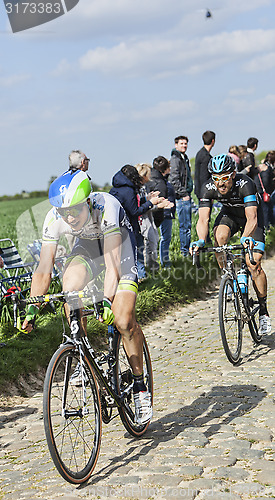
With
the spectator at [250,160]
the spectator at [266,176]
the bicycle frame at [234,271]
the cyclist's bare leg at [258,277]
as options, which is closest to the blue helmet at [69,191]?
the bicycle frame at [234,271]

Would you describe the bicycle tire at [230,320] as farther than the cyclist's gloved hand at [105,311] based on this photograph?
Yes

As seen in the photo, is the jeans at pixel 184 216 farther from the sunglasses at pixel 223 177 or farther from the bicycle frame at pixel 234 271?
the sunglasses at pixel 223 177

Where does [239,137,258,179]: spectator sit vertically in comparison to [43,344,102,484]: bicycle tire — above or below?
above

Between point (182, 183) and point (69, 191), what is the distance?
9.14 metres

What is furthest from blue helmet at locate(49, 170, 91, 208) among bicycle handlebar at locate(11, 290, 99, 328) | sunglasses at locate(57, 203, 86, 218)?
bicycle handlebar at locate(11, 290, 99, 328)

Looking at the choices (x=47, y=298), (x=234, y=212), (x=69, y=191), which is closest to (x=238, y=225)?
(x=234, y=212)

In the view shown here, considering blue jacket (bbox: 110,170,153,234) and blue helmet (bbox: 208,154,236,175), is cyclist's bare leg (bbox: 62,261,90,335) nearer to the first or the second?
blue helmet (bbox: 208,154,236,175)

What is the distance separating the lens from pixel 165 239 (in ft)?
41.1

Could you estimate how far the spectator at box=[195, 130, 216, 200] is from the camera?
1345 cm

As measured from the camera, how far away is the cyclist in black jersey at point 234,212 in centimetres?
733

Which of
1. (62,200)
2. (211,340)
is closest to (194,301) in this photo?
(211,340)

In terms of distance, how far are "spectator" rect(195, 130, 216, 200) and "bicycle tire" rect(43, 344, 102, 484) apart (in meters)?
9.22

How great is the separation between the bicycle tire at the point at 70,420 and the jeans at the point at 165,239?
311 inches

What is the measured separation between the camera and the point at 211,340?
8805 millimetres
